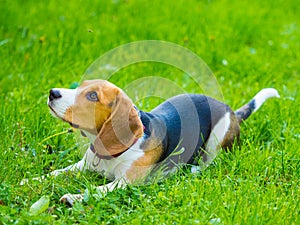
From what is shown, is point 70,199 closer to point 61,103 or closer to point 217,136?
point 61,103

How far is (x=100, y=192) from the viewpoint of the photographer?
338 centimetres

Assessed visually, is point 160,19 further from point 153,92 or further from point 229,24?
point 153,92

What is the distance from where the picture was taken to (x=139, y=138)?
3635 millimetres

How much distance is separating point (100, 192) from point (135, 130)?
436 mm

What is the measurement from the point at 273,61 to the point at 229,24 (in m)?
0.96

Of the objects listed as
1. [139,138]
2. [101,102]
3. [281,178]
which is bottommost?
[281,178]

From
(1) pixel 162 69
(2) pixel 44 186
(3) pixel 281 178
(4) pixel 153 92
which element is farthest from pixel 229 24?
(2) pixel 44 186

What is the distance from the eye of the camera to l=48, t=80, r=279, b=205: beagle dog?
3441 millimetres

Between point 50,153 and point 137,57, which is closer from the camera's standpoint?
point 50,153

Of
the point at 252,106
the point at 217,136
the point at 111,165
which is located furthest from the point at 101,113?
the point at 252,106

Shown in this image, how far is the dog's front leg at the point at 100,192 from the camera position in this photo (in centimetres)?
332

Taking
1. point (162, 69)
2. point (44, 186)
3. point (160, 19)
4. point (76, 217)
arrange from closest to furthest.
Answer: point (76, 217)
point (44, 186)
point (162, 69)
point (160, 19)

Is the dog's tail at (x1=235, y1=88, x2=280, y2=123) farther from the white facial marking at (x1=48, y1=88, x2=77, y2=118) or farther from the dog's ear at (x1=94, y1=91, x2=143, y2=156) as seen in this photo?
the white facial marking at (x1=48, y1=88, x2=77, y2=118)

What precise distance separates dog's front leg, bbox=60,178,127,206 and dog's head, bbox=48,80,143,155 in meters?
0.19
